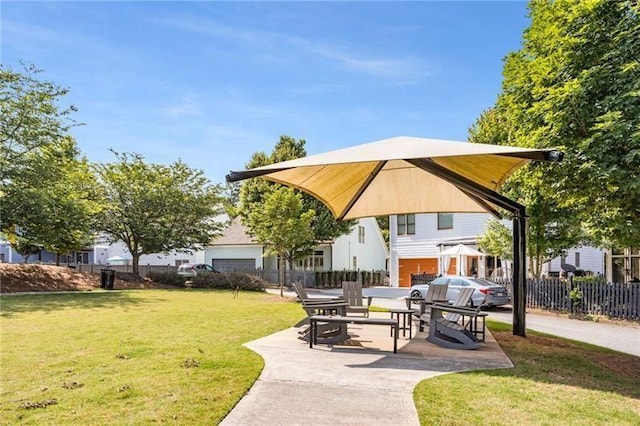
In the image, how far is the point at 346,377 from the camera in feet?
20.2

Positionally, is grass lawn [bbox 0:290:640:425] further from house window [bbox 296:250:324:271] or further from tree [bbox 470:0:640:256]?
house window [bbox 296:250:324:271]

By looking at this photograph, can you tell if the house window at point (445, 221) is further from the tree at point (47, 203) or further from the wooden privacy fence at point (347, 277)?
the tree at point (47, 203)

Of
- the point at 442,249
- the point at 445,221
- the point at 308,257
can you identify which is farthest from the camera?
the point at 308,257

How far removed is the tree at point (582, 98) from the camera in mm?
6652

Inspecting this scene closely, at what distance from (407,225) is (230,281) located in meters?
13.4

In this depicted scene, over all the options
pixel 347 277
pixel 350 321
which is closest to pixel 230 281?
pixel 347 277

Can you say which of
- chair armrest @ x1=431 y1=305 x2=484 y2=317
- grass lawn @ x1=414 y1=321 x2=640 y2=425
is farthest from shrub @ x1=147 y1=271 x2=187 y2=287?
grass lawn @ x1=414 y1=321 x2=640 y2=425

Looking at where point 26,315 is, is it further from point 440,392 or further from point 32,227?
point 440,392

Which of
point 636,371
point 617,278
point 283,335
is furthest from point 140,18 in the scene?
point 617,278

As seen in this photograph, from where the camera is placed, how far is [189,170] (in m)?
28.5

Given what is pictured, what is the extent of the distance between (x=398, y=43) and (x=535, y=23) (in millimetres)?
4581

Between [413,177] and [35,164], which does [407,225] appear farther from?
[35,164]

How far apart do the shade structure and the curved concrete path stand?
3.00 m

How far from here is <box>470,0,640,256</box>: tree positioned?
6.65m
